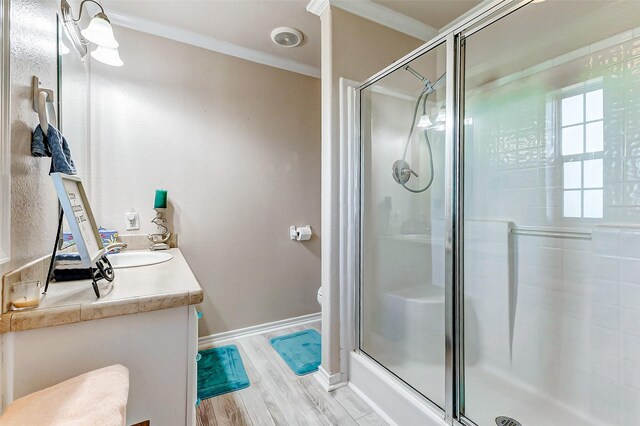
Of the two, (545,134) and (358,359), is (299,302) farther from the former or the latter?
(545,134)

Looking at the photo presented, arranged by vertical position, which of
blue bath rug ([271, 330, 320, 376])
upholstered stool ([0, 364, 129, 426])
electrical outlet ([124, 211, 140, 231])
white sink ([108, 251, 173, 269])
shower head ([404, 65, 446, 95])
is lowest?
blue bath rug ([271, 330, 320, 376])

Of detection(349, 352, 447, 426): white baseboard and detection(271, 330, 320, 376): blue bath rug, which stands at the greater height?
detection(349, 352, 447, 426): white baseboard

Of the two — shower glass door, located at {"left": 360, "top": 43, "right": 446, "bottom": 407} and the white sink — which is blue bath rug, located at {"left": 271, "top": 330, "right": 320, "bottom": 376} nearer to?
shower glass door, located at {"left": 360, "top": 43, "right": 446, "bottom": 407}

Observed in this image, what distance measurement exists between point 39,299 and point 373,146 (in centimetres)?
172

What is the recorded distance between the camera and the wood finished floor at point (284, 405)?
1446 mm

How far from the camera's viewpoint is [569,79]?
4.75ft

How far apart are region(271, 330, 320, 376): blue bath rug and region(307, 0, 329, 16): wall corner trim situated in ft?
7.71

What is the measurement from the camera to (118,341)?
0.86 m

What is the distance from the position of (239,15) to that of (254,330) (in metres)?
2.42

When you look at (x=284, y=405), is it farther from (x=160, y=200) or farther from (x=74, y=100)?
(x=74, y=100)

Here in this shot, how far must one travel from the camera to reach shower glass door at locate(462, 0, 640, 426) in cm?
125

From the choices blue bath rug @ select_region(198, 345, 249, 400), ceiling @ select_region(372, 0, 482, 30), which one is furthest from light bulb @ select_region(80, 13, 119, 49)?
blue bath rug @ select_region(198, 345, 249, 400)

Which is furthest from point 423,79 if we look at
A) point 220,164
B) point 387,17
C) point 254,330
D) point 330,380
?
point 254,330

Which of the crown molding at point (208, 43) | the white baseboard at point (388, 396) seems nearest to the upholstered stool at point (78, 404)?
the white baseboard at point (388, 396)
